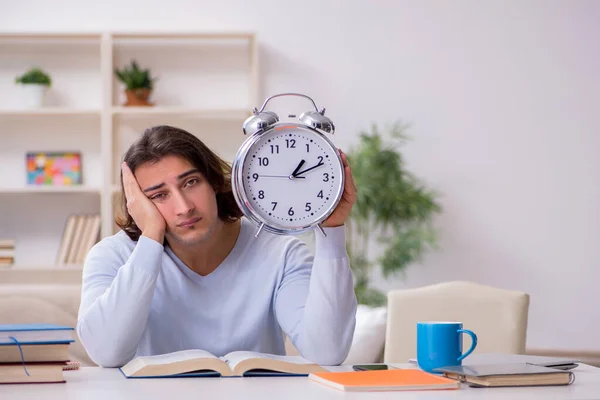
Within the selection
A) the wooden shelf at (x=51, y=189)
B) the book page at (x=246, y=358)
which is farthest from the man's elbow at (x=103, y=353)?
the wooden shelf at (x=51, y=189)

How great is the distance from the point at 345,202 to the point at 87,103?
3.48 metres

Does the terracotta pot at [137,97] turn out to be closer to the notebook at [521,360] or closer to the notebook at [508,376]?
the notebook at [521,360]

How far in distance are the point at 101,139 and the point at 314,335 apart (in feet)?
10.5

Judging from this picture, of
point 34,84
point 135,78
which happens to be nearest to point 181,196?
point 135,78

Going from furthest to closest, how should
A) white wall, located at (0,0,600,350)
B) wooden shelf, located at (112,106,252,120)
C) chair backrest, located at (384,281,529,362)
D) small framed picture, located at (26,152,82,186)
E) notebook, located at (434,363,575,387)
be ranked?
white wall, located at (0,0,600,350) < small framed picture, located at (26,152,82,186) < wooden shelf, located at (112,106,252,120) < chair backrest, located at (384,281,529,362) < notebook, located at (434,363,575,387)

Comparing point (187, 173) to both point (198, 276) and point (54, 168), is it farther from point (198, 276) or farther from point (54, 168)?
point (54, 168)

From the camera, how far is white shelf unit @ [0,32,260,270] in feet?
15.6

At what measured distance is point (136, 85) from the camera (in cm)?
457

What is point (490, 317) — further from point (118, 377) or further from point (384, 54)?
point (384, 54)

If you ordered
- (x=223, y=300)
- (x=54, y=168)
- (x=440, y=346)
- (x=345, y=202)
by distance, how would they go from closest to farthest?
(x=440, y=346), (x=345, y=202), (x=223, y=300), (x=54, y=168)

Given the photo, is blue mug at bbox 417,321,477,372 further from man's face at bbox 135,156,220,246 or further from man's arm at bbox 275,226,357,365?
man's face at bbox 135,156,220,246

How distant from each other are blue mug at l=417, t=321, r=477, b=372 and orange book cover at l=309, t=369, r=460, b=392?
0.04 m

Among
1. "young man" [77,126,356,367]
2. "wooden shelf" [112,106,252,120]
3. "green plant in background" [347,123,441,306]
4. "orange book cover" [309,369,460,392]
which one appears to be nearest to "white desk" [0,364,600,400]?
"orange book cover" [309,369,460,392]

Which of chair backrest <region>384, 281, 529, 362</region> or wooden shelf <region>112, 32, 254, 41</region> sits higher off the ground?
wooden shelf <region>112, 32, 254, 41</region>
